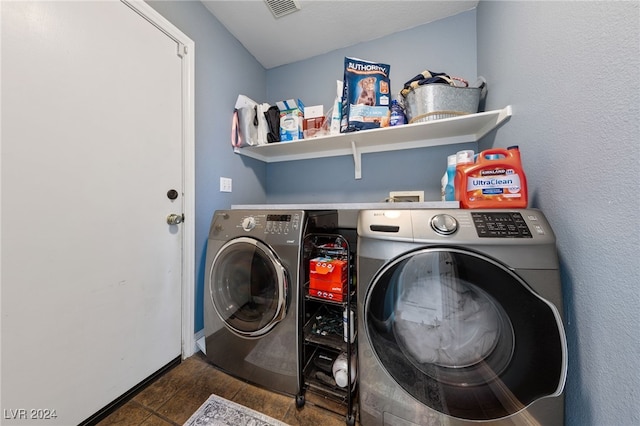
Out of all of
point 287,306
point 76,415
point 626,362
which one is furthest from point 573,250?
point 76,415

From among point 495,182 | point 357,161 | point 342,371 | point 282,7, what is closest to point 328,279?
point 342,371

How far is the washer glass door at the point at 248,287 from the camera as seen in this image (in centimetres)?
103

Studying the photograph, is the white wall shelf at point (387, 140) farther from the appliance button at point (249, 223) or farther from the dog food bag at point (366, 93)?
the appliance button at point (249, 223)

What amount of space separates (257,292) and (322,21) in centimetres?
191

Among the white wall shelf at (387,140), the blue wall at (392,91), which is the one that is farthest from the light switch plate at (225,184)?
the blue wall at (392,91)

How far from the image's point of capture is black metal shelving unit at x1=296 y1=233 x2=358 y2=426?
93cm

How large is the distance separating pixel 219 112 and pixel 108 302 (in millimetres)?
1300

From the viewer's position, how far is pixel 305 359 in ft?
3.58

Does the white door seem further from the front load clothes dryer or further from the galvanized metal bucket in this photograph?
the galvanized metal bucket

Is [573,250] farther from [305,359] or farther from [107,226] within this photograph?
[107,226]

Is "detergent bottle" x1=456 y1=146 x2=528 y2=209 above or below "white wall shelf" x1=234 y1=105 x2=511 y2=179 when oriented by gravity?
below

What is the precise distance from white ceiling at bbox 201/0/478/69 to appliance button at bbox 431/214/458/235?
1.57m

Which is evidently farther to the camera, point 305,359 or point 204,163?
point 204,163

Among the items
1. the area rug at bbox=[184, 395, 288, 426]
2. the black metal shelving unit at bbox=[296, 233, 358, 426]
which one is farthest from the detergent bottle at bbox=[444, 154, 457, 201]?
the area rug at bbox=[184, 395, 288, 426]
